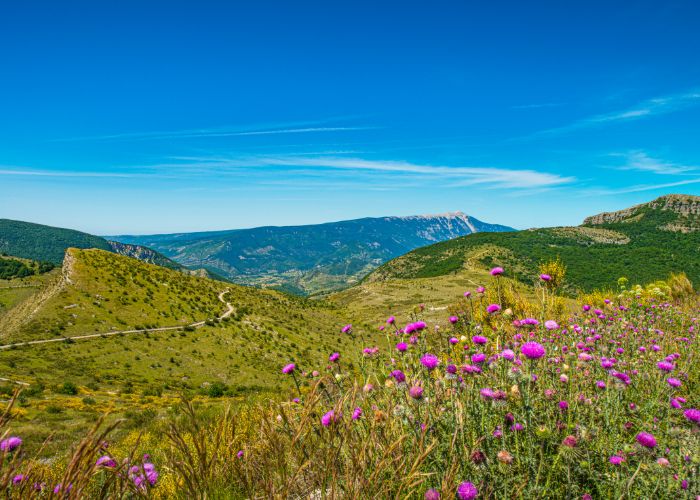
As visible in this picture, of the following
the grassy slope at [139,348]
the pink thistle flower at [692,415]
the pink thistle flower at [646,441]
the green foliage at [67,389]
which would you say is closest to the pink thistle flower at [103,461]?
the pink thistle flower at [646,441]

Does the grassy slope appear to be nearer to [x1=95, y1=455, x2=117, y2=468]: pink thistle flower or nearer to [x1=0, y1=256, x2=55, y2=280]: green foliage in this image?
[x1=95, y1=455, x2=117, y2=468]: pink thistle flower

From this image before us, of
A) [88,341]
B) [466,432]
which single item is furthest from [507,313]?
[88,341]

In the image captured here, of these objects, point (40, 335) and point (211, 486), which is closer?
point (211, 486)

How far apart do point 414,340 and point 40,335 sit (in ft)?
125

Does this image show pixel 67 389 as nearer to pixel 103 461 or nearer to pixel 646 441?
pixel 103 461

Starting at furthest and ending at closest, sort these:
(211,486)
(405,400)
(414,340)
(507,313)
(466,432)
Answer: (414,340) < (507,313) < (405,400) < (466,432) < (211,486)

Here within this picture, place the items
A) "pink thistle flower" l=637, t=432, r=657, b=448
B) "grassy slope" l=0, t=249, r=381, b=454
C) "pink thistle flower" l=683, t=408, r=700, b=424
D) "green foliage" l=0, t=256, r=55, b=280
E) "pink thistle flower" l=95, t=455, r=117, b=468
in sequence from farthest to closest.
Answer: "green foliage" l=0, t=256, r=55, b=280, "grassy slope" l=0, t=249, r=381, b=454, "pink thistle flower" l=683, t=408, r=700, b=424, "pink thistle flower" l=637, t=432, r=657, b=448, "pink thistle flower" l=95, t=455, r=117, b=468

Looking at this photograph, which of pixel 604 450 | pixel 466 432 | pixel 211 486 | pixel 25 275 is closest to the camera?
pixel 211 486

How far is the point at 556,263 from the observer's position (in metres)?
15.3

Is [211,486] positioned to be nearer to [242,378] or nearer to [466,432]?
[466,432]

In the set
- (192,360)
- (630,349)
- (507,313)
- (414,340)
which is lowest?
(192,360)

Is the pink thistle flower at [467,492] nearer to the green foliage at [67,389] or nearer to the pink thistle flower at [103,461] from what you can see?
the pink thistle flower at [103,461]

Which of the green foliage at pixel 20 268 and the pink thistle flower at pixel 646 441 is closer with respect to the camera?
the pink thistle flower at pixel 646 441

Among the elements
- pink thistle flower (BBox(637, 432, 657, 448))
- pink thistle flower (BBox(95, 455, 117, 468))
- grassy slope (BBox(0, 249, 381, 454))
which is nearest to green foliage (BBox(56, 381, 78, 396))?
grassy slope (BBox(0, 249, 381, 454))
